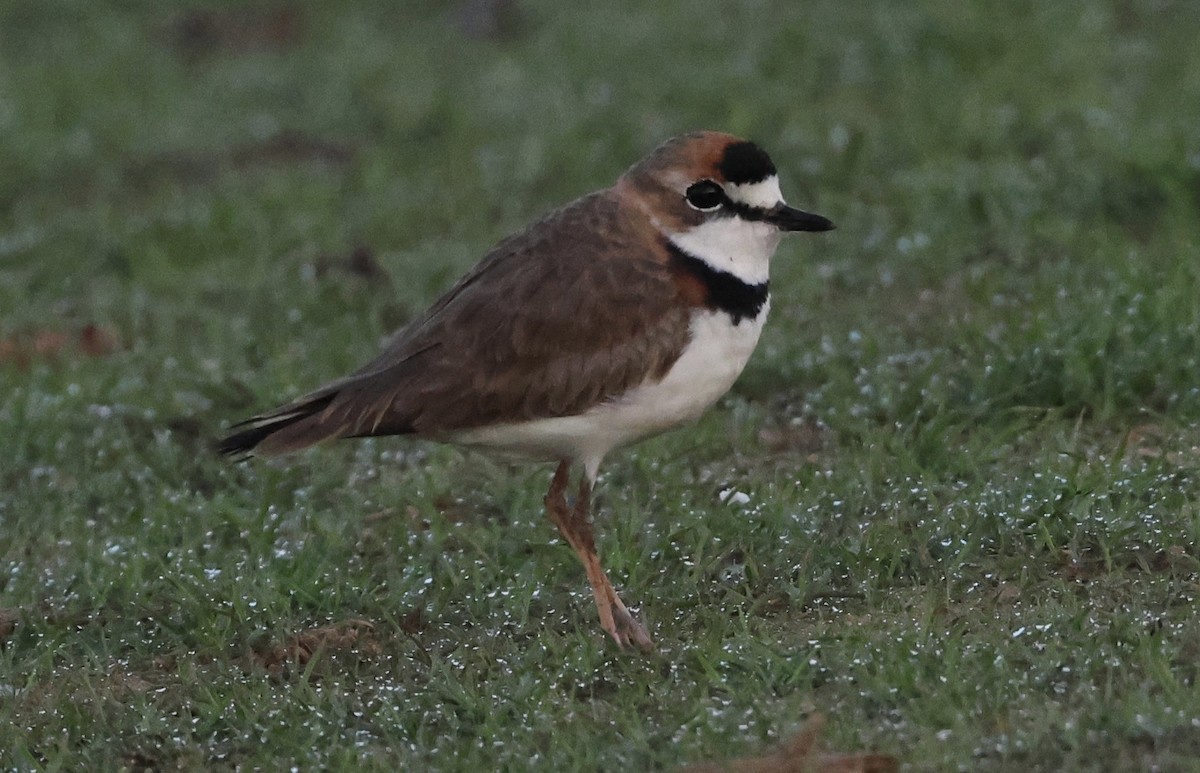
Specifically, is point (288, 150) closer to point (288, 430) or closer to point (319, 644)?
point (288, 430)

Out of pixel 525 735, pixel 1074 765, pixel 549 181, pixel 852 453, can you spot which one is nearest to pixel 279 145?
pixel 549 181

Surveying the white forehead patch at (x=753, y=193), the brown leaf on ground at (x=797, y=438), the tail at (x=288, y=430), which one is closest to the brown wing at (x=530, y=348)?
the tail at (x=288, y=430)

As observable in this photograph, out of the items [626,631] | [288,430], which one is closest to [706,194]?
[626,631]

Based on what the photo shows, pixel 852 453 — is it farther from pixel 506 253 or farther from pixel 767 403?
pixel 506 253

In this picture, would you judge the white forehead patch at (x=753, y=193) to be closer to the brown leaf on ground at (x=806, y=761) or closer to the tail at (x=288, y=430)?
the tail at (x=288, y=430)

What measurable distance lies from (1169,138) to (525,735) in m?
4.92

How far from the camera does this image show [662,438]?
21.9ft

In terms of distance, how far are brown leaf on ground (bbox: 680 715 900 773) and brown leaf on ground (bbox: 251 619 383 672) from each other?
1.39 metres

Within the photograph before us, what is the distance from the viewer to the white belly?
5121 mm

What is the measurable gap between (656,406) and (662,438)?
1.53 m

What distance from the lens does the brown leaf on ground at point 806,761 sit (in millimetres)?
4137

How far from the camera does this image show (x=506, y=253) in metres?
5.45

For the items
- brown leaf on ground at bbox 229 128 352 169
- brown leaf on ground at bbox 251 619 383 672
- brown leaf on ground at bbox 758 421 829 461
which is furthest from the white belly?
brown leaf on ground at bbox 229 128 352 169

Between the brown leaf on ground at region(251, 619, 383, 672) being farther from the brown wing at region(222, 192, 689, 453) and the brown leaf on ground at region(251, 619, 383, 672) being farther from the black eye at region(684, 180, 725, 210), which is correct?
the black eye at region(684, 180, 725, 210)
